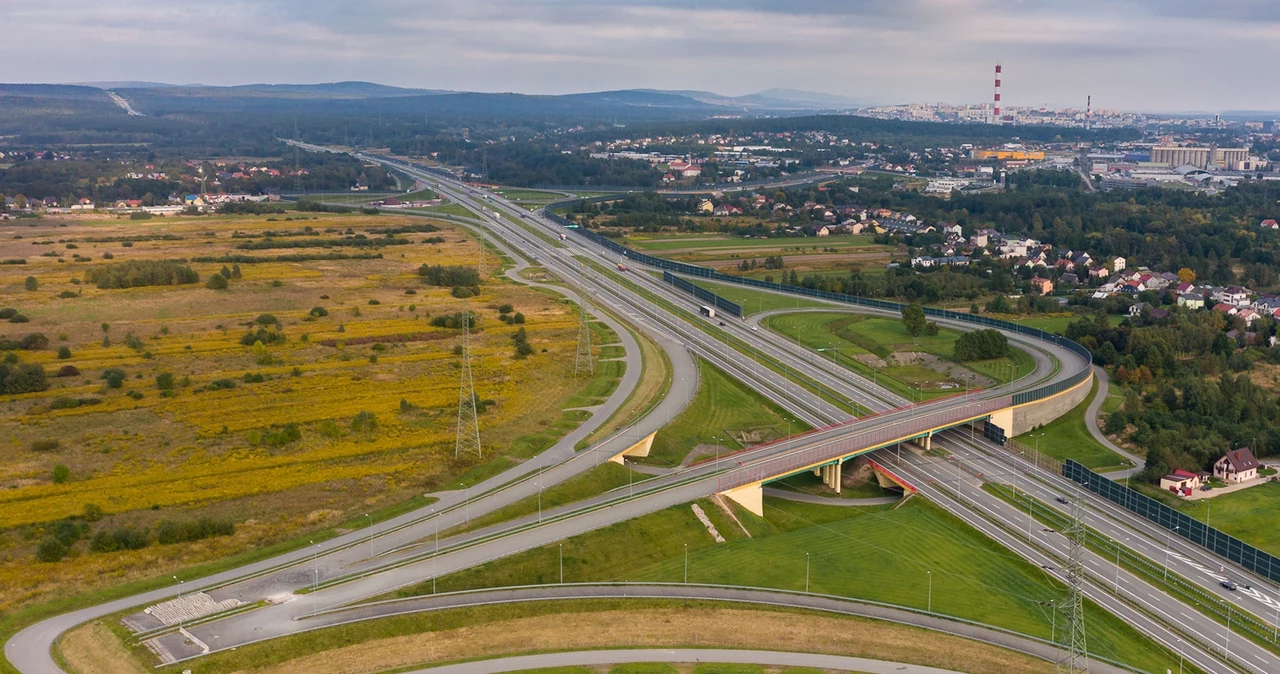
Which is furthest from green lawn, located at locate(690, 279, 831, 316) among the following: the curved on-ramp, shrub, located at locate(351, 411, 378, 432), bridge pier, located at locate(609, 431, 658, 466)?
the curved on-ramp

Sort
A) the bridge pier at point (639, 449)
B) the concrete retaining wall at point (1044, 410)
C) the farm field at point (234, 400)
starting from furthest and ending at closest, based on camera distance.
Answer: the concrete retaining wall at point (1044, 410)
the bridge pier at point (639, 449)
the farm field at point (234, 400)

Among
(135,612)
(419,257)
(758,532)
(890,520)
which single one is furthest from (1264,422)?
(419,257)

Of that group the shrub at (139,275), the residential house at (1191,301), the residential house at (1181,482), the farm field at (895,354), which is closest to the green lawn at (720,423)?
the farm field at (895,354)

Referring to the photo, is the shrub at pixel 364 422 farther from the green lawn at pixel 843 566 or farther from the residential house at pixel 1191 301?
the residential house at pixel 1191 301

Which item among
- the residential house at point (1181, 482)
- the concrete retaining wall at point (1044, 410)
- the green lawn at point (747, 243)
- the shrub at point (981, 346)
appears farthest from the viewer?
the green lawn at point (747, 243)

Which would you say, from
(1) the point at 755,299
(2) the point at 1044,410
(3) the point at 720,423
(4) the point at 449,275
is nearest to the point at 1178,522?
(2) the point at 1044,410

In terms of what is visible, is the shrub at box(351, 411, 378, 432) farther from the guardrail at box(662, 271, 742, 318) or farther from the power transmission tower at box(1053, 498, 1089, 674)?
the guardrail at box(662, 271, 742, 318)
